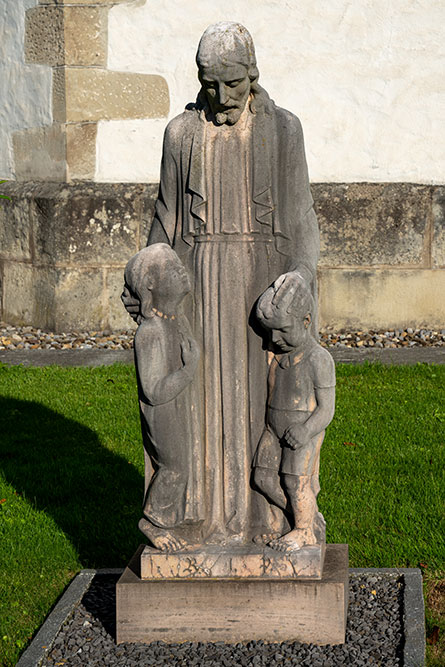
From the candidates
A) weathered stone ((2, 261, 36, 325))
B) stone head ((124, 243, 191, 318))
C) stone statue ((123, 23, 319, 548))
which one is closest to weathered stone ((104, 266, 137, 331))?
weathered stone ((2, 261, 36, 325))

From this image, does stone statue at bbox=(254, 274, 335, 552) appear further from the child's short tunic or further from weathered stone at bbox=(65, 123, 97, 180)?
weathered stone at bbox=(65, 123, 97, 180)

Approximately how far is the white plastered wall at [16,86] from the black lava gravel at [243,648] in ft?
23.2

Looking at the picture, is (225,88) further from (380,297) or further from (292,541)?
(380,297)

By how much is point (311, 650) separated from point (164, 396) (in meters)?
1.17

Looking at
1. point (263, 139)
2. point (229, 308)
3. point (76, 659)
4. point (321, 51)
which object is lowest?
point (76, 659)

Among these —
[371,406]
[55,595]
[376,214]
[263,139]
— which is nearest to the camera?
[263,139]

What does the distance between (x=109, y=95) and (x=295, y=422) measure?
6.90 m

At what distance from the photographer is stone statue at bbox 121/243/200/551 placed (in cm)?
401

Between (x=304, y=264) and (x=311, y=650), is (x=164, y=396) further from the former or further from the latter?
(x=311, y=650)

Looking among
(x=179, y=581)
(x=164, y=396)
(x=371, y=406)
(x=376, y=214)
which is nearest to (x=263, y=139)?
(x=164, y=396)

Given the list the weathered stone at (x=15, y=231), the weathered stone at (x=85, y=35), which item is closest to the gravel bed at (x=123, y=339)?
the weathered stone at (x=15, y=231)

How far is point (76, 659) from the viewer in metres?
4.15

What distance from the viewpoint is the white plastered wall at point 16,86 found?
10539 millimetres

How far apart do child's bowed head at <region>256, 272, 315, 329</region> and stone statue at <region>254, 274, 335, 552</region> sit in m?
0.01
